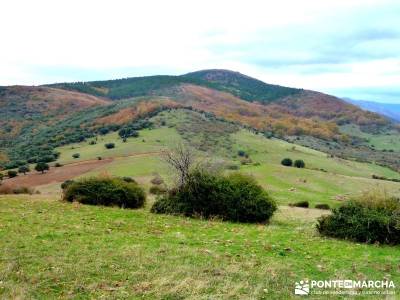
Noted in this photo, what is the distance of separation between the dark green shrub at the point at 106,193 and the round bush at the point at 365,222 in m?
10.3

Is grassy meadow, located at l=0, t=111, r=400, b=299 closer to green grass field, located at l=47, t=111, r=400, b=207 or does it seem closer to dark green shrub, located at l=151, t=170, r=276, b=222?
dark green shrub, located at l=151, t=170, r=276, b=222

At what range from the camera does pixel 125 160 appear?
188ft

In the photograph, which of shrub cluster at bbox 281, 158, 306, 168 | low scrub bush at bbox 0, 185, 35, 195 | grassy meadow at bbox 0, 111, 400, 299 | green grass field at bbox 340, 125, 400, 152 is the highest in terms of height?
grassy meadow at bbox 0, 111, 400, 299

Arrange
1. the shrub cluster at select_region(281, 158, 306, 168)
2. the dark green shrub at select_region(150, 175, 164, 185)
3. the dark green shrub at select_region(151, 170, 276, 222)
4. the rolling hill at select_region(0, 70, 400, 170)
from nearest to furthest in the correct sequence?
the dark green shrub at select_region(151, 170, 276, 222)
the dark green shrub at select_region(150, 175, 164, 185)
the shrub cluster at select_region(281, 158, 306, 168)
the rolling hill at select_region(0, 70, 400, 170)

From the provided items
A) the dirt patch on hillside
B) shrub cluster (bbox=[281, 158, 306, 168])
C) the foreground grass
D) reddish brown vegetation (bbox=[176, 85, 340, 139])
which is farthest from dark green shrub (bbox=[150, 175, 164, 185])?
reddish brown vegetation (bbox=[176, 85, 340, 139])

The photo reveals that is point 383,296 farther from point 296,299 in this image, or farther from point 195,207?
point 195,207

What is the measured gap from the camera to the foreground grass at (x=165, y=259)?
915 centimetres

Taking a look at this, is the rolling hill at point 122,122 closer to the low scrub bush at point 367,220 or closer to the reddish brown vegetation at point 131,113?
the reddish brown vegetation at point 131,113

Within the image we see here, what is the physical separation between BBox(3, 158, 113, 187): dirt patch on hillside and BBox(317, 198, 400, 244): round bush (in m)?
35.8

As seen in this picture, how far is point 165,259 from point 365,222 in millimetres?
7688

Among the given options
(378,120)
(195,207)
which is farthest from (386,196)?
(378,120)

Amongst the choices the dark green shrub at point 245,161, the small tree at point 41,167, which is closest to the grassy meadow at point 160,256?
the small tree at point 41,167

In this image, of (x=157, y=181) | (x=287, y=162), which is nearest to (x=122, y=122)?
(x=287, y=162)

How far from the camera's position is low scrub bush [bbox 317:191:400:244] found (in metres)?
15.0
